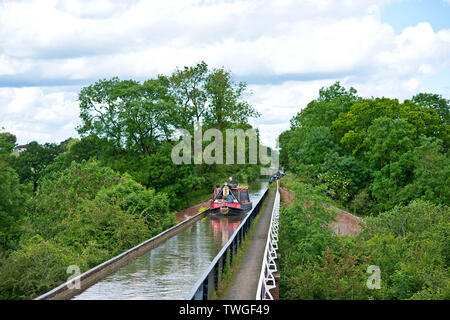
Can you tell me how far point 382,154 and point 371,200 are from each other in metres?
4.81

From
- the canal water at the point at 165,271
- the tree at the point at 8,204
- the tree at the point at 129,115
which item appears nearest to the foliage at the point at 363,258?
the canal water at the point at 165,271

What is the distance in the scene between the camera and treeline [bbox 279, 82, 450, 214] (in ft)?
141

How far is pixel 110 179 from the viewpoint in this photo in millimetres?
31984

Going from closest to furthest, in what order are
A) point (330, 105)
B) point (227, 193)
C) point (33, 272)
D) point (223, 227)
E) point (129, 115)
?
point (33, 272)
point (223, 227)
point (227, 193)
point (129, 115)
point (330, 105)

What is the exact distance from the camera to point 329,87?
71.1 meters

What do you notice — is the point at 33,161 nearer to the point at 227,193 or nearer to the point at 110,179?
the point at 110,179

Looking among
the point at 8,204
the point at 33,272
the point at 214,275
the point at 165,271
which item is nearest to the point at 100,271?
the point at 165,271

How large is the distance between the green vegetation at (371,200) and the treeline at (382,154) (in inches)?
3.9

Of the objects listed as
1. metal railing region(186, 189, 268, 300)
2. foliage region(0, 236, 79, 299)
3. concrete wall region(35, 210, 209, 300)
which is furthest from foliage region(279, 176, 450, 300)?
foliage region(0, 236, 79, 299)

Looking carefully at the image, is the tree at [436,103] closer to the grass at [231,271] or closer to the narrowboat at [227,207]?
the narrowboat at [227,207]

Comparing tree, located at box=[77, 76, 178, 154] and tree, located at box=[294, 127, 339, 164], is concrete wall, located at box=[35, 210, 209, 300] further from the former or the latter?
tree, located at box=[294, 127, 339, 164]

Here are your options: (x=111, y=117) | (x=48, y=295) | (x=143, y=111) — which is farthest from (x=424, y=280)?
(x=111, y=117)

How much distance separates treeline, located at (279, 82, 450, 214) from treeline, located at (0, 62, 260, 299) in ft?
30.5
